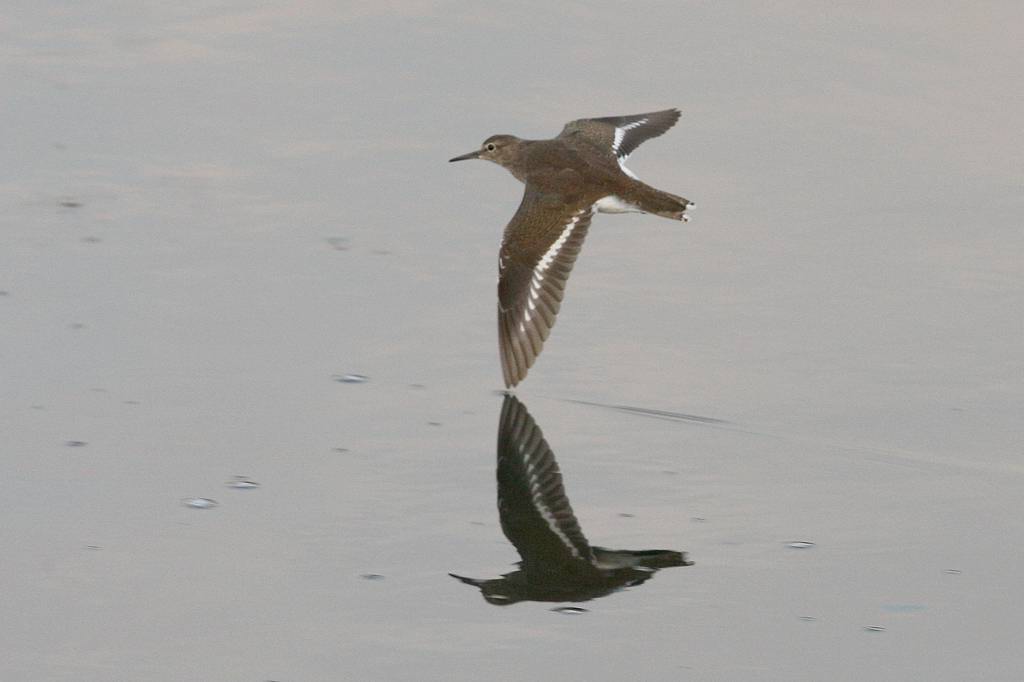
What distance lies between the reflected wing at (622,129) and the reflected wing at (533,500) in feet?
7.19

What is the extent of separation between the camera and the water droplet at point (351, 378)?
6.19 meters

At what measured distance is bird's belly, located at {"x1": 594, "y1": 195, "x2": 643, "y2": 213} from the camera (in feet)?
23.9

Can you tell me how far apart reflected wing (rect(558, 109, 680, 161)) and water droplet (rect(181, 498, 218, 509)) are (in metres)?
3.15

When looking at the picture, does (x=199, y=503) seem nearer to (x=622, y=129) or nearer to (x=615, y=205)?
(x=615, y=205)

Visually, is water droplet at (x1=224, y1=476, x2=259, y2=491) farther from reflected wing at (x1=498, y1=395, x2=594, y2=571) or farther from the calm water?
reflected wing at (x1=498, y1=395, x2=594, y2=571)

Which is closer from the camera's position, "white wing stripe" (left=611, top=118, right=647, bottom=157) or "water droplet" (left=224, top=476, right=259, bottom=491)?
"water droplet" (left=224, top=476, right=259, bottom=491)

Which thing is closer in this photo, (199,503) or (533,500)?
(199,503)

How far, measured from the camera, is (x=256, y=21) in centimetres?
966

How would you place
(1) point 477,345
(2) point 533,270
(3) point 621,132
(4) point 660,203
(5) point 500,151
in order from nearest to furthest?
1. (1) point 477,345
2. (2) point 533,270
3. (4) point 660,203
4. (5) point 500,151
5. (3) point 621,132

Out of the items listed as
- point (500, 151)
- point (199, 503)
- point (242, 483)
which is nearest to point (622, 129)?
point (500, 151)

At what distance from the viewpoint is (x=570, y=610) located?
16.1ft

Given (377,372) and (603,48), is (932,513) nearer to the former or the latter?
(377,372)

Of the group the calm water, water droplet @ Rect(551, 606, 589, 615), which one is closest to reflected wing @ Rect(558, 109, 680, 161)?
the calm water

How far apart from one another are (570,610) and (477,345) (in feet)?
6.15
